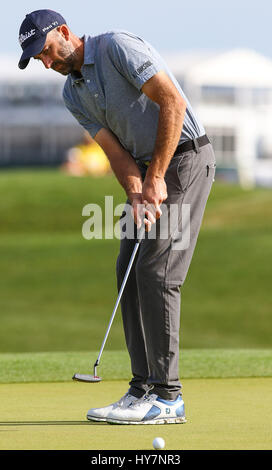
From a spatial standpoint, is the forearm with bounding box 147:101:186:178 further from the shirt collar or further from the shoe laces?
the shoe laces

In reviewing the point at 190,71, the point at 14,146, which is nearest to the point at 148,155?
the point at 190,71

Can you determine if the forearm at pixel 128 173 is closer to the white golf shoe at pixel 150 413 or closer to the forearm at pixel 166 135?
the forearm at pixel 166 135

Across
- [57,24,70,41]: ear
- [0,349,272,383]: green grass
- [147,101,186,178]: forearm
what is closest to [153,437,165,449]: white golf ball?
[147,101,186,178]: forearm

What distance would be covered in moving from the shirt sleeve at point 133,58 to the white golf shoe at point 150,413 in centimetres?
126

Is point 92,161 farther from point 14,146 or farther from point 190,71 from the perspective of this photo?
point 14,146

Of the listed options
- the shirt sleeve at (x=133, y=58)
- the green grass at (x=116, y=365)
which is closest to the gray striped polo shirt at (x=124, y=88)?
the shirt sleeve at (x=133, y=58)

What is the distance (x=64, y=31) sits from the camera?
→ 409 centimetres

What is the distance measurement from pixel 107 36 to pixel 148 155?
520mm

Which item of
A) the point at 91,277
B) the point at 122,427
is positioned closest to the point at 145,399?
the point at 122,427

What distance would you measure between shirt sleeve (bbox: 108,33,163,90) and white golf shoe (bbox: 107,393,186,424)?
1255mm

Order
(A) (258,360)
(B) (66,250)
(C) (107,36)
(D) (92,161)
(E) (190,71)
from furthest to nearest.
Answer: (E) (190,71) < (D) (92,161) < (B) (66,250) < (A) (258,360) < (C) (107,36)

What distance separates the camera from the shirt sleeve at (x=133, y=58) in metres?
3.97

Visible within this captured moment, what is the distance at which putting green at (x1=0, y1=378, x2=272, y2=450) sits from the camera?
3.33 m

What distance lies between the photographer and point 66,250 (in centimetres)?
2098
